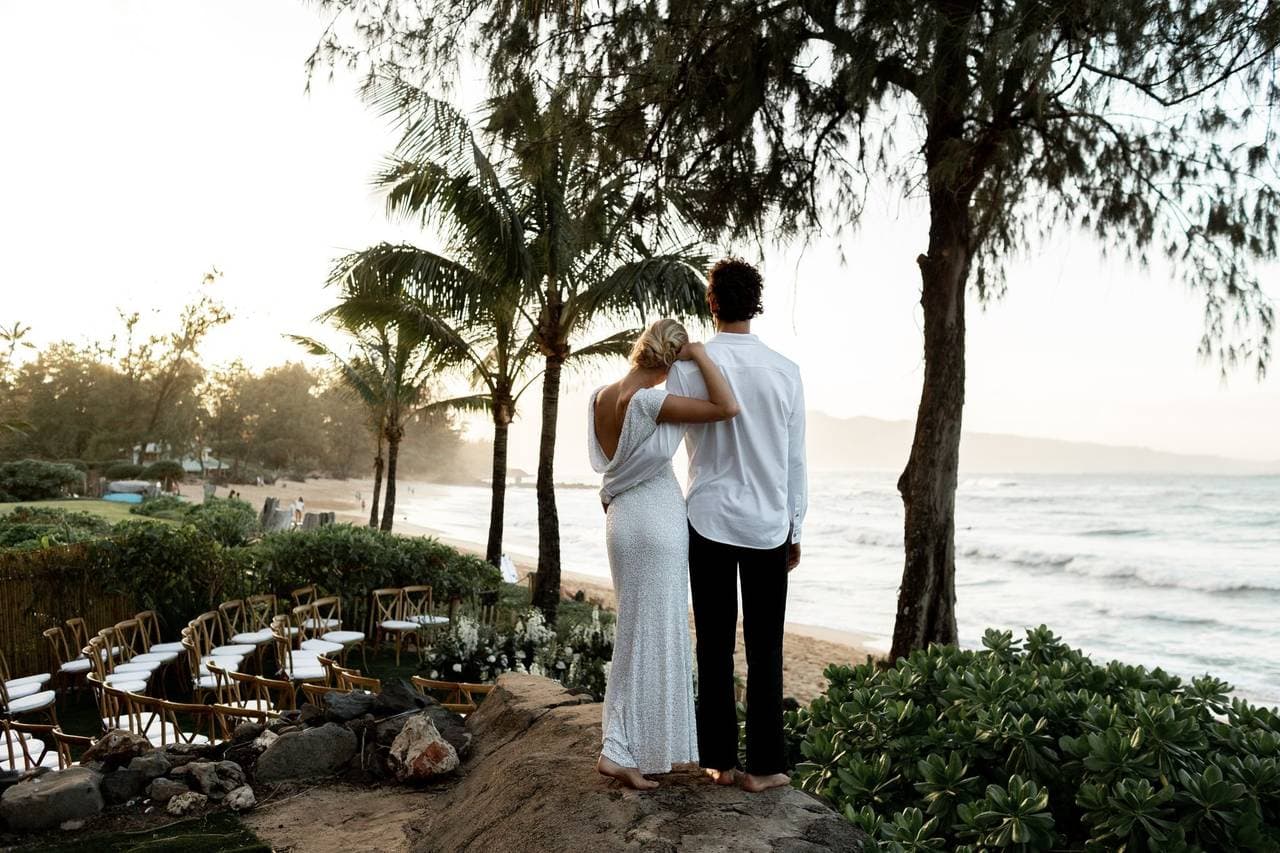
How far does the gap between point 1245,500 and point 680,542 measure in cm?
6162

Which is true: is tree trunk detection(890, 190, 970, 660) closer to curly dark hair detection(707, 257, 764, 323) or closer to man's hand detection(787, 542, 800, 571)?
man's hand detection(787, 542, 800, 571)

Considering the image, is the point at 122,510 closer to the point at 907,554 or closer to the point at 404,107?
the point at 404,107

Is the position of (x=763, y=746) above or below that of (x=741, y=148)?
below

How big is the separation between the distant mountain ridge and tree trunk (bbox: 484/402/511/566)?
8468 centimetres

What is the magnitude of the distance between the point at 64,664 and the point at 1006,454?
374 ft

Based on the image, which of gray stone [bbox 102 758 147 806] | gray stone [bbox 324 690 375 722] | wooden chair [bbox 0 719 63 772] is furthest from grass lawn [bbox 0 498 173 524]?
gray stone [bbox 102 758 147 806]

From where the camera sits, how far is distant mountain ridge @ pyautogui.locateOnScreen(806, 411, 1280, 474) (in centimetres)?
10394

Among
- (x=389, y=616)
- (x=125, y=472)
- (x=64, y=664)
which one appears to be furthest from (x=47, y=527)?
(x=125, y=472)

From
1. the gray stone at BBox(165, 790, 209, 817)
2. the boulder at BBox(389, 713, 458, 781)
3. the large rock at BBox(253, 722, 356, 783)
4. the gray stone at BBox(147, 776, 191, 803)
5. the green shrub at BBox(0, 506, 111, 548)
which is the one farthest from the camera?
the green shrub at BBox(0, 506, 111, 548)

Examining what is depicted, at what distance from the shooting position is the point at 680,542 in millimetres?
3486

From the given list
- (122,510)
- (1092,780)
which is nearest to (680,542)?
(1092,780)

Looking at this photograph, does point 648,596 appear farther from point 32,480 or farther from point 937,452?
point 32,480

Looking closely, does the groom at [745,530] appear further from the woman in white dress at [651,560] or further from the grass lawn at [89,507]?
the grass lawn at [89,507]

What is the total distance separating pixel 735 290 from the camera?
3.58 meters
